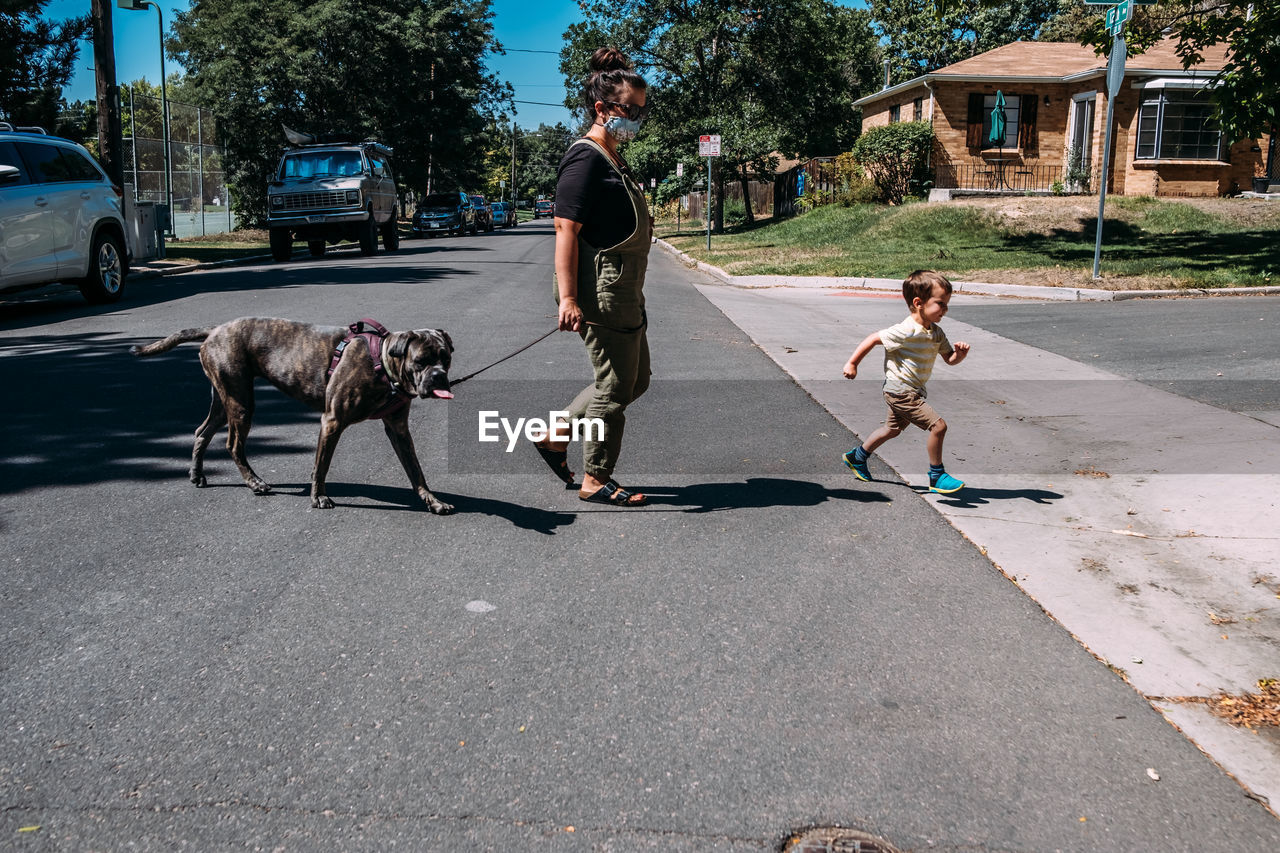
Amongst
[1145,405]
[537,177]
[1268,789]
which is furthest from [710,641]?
[537,177]

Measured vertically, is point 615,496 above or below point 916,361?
below

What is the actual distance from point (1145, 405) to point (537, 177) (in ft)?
460

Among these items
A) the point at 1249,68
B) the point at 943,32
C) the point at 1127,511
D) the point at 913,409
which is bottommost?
the point at 1127,511

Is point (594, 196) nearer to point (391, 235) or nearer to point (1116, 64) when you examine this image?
point (1116, 64)

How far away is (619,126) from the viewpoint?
477 cm

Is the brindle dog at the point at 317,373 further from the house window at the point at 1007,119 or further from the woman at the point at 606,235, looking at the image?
the house window at the point at 1007,119

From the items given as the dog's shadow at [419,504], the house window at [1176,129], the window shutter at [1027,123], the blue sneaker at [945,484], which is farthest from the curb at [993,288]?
the window shutter at [1027,123]

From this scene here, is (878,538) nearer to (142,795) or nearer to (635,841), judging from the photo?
(635,841)

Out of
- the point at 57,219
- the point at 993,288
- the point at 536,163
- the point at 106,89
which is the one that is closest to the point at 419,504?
the point at 57,219

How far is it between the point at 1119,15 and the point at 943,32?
45923 millimetres

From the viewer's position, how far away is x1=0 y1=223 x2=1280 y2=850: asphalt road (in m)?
2.70

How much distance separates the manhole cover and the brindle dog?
2640 millimetres

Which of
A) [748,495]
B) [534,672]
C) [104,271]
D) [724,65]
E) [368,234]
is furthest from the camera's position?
[724,65]

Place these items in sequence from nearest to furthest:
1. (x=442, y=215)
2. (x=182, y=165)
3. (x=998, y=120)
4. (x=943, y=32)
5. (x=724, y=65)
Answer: (x=182, y=165), (x=998, y=120), (x=724, y=65), (x=442, y=215), (x=943, y=32)
